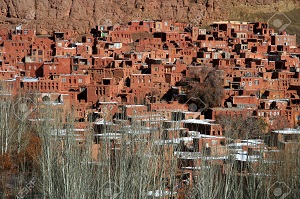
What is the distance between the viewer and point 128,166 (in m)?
21.2

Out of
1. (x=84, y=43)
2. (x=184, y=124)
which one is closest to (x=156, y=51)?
(x=84, y=43)

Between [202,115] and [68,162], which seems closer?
[68,162]

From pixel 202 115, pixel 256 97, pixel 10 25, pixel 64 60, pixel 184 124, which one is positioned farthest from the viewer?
pixel 10 25

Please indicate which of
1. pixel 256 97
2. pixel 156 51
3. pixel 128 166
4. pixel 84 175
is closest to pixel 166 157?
pixel 128 166

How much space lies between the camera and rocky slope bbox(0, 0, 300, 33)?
5553cm

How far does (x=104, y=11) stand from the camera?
5788 centimetres

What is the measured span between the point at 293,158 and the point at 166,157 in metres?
3.02

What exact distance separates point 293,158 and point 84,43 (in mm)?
29358

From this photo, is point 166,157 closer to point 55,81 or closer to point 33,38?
point 55,81

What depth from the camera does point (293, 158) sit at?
21.6m

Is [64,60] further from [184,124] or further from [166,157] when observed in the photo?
[166,157]

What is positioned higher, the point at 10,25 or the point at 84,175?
the point at 10,25

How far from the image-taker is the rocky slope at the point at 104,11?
182 feet

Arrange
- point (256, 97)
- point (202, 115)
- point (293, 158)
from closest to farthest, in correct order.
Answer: point (293, 158) < point (202, 115) < point (256, 97)
